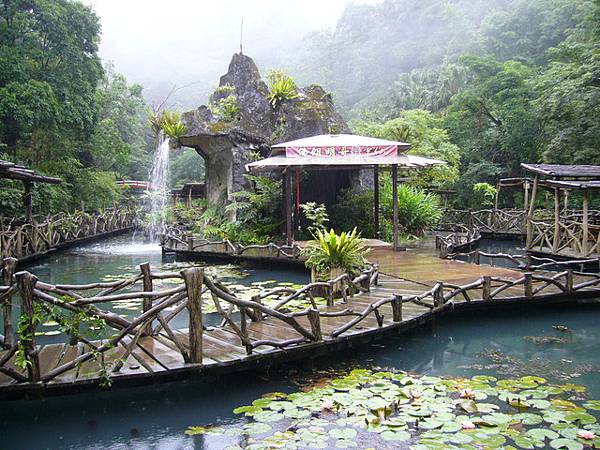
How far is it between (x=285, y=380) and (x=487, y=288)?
13.5ft

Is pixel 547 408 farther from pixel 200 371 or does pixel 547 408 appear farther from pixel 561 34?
pixel 561 34

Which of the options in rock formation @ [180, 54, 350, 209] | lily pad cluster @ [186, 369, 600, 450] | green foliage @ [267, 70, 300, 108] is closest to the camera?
lily pad cluster @ [186, 369, 600, 450]

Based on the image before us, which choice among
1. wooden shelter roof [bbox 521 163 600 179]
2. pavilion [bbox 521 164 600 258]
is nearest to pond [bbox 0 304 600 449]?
pavilion [bbox 521 164 600 258]

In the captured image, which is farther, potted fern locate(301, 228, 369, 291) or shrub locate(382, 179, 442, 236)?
shrub locate(382, 179, 442, 236)

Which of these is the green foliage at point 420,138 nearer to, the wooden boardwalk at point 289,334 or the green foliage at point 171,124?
the green foliage at point 171,124

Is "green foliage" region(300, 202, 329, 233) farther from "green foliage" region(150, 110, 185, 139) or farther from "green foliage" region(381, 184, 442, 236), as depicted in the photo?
"green foliage" region(150, 110, 185, 139)

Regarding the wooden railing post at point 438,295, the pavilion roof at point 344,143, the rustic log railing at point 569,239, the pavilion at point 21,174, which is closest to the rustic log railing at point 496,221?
the rustic log railing at point 569,239

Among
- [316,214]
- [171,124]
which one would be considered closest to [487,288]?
[316,214]

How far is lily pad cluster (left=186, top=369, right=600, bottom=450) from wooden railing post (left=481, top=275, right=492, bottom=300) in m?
2.68

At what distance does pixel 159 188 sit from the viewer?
1048 inches

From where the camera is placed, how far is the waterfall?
71.2ft

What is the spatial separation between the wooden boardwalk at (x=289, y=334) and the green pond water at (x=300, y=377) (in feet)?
0.86

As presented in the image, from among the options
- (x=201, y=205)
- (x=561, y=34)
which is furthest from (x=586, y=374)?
(x=561, y=34)

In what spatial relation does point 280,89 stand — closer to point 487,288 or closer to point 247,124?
point 247,124
